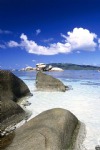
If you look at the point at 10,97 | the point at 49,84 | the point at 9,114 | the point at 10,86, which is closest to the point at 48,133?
the point at 9,114

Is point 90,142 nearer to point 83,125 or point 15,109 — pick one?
point 83,125

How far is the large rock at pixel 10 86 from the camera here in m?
17.4

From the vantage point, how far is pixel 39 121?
9.73m

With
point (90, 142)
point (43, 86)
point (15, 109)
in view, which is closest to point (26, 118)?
point (15, 109)

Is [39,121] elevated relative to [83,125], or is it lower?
elevated

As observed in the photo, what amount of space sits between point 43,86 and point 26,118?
1540 cm

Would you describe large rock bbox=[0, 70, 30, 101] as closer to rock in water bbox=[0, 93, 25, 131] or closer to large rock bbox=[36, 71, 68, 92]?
rock in water bbox=[0, 93, 25, 131]

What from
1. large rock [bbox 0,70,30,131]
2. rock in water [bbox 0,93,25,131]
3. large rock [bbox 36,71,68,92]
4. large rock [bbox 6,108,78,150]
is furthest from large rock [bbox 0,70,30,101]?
large rock [bbox 36,71,68,92]

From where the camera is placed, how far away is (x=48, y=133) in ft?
26.8

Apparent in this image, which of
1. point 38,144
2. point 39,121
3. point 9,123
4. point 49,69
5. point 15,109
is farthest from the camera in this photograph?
point 49,69

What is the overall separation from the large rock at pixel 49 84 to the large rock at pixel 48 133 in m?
16.9

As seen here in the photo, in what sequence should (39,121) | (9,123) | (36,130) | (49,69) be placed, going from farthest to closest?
(49,69) < (9,123) < (39,121) < (36,130)

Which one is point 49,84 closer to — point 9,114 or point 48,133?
point 9,114

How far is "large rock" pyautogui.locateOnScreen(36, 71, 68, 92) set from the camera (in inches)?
1102
